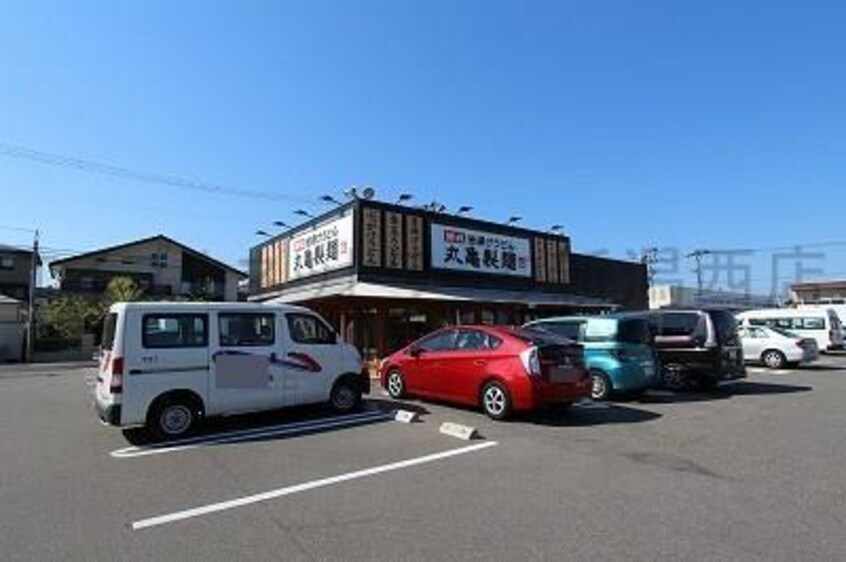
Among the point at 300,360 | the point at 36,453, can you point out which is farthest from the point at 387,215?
the point at 36,453

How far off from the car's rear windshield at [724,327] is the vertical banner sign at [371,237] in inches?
406

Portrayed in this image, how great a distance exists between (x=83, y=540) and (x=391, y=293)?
47.7 ft

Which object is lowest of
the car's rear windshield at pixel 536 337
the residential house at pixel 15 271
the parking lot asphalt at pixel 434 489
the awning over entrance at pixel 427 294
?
the parking lot asphalt at pixel 434 489

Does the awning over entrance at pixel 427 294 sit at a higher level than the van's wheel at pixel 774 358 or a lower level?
higher

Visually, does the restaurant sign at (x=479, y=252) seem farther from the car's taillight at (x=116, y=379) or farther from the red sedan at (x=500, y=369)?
the car's taillight at (x=116, y=379)

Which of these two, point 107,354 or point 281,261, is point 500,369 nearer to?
point 107,354

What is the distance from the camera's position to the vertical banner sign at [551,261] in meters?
28.5

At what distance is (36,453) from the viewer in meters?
9.34

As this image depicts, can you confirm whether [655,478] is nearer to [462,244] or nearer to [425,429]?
[425,429]

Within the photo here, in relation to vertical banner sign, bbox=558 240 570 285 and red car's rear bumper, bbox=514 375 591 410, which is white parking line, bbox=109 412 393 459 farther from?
vertical banner sign, bbox=558 240 570 285

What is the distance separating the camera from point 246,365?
1087cm

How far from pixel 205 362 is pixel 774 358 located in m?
18.9

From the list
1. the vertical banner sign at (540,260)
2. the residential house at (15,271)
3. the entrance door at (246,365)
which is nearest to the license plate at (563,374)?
the entrance door at (246,365)

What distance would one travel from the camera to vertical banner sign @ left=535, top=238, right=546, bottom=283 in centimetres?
2800
